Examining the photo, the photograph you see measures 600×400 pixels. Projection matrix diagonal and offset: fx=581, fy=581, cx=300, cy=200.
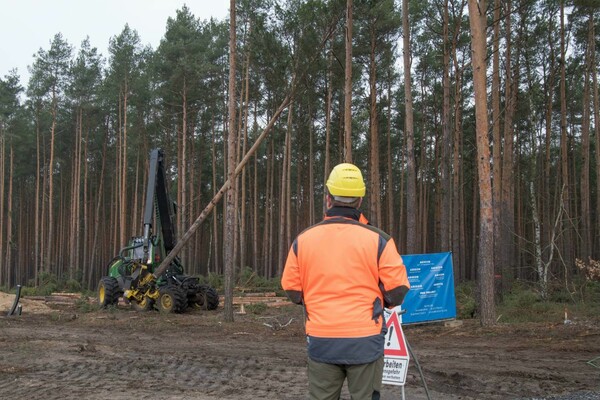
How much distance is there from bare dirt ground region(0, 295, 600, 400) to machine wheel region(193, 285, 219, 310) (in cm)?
400

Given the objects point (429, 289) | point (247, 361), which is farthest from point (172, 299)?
point (247, 361)

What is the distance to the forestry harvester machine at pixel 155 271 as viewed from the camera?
1784 cm

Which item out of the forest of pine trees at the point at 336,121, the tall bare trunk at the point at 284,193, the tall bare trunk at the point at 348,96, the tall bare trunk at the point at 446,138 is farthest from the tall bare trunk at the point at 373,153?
the tall bare trunk at the point at 284,193

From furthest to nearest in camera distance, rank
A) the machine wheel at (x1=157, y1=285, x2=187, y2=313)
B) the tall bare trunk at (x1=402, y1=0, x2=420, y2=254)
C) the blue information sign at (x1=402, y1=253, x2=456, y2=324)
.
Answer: the tall bare trunk at (x1=402, y1=0, x2=420, y2=254), the machine wheel at (x1=157, y1=285, x2=187, y2=313), the blue information sign at (x1=402, y1=253, x2=456, y2=324)

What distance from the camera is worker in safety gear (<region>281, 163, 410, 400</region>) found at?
3.04 meters

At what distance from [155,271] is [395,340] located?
44.4ft

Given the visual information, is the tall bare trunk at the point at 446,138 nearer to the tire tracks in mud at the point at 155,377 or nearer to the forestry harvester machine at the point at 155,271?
the forestry harvester machine at the point at 155,271

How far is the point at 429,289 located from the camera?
1210 centimetres

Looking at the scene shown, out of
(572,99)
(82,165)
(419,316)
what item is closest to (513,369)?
(419,316)

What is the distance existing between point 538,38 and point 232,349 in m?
22.7

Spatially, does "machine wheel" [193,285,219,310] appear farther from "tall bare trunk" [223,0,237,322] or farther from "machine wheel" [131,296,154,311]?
"tall bare trunk" [223,0,237,322]

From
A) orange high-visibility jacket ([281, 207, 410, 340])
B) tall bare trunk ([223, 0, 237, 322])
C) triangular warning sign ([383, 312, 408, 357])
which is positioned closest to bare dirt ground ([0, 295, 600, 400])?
tall bare trunk ([223, 0, 237, 322])

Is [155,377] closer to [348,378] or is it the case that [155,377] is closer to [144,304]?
[348,378]

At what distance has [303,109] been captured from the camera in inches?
1371
